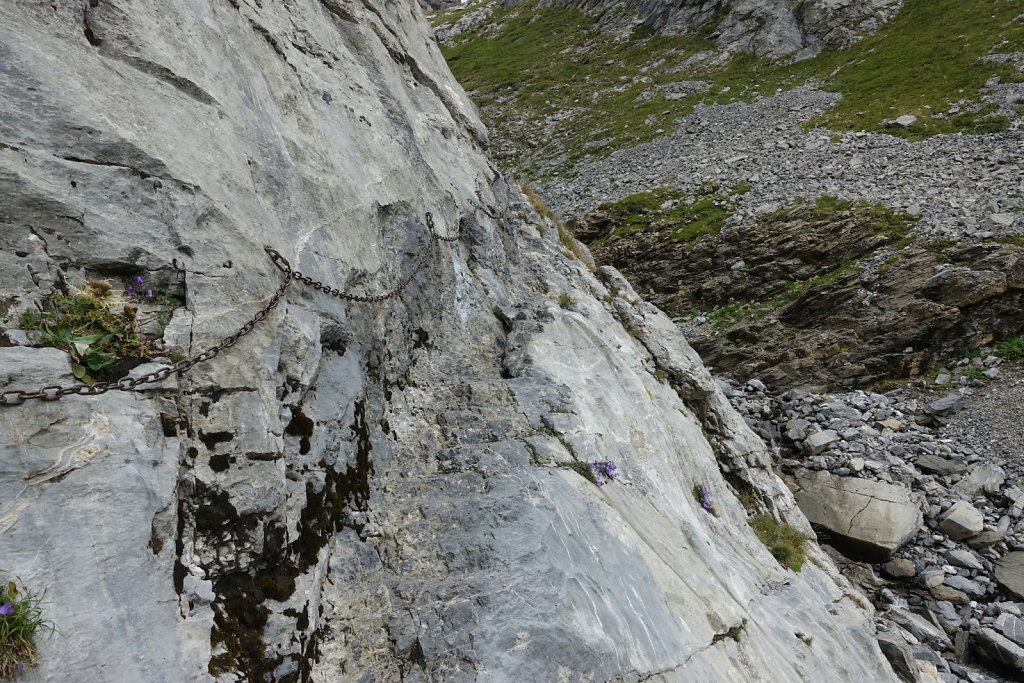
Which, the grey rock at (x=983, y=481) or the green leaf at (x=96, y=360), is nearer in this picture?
the green leaf at (x=96, y=360)

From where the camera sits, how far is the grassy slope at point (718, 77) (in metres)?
38.2

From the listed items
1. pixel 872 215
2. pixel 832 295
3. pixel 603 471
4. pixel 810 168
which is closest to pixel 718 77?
pixel 810 168

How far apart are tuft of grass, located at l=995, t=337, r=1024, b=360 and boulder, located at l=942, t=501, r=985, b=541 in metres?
8.42

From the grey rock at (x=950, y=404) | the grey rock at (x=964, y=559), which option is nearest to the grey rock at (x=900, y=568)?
the grey rock at (x=964, y=559)

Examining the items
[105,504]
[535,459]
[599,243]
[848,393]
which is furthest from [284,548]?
[599,243]

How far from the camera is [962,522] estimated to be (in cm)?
1423

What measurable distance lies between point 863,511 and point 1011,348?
1139 cm

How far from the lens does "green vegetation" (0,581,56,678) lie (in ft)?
10.0

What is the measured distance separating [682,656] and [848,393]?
1883 cm

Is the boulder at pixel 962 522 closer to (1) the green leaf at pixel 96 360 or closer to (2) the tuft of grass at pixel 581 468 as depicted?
(2) the tuft of grass at pixel 581 468

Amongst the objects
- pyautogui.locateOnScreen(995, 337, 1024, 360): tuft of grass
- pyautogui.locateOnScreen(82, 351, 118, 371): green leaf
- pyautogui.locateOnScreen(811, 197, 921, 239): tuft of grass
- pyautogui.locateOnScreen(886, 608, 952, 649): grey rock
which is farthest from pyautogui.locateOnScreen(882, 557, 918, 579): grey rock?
pyautogui.locateOnScreen(82, 351, 118, 371): green leaf

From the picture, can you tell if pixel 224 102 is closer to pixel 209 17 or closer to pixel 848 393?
pixel 209 17

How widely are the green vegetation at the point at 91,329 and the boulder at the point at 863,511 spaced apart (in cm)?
1658

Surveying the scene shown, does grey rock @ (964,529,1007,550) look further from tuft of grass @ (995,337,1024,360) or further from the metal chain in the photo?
the metal chain
